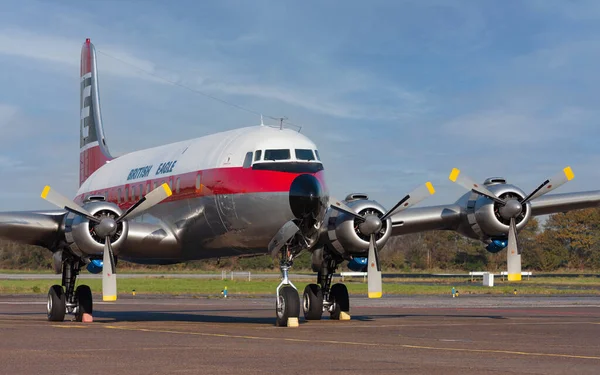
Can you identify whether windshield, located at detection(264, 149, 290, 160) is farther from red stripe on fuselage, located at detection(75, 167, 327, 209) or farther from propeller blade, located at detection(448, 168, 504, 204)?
propeller blade, located at detection(448, 168, 504, 204)

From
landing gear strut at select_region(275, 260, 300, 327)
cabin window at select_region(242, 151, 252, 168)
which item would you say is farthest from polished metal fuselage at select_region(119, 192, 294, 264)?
landing gear strut at select_region(275, 260, 300, 327)

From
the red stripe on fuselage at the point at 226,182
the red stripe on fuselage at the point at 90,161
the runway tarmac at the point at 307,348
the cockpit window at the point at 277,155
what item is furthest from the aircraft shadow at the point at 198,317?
the red stripe on fuselage at the point at 90,161

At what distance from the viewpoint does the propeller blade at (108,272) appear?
2136cm

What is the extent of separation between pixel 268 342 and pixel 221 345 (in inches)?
41.0

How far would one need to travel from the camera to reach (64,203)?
2162cm

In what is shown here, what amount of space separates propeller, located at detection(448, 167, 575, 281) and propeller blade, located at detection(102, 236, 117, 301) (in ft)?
29.3

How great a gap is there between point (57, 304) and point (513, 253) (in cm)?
1196

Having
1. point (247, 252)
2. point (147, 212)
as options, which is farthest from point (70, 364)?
point (147, 212)

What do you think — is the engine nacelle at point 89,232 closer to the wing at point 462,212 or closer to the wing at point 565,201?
the wing at point 462,212

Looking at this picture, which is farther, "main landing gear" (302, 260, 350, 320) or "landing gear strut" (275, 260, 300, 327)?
"main landing gear" (302, 260, 350, 320)

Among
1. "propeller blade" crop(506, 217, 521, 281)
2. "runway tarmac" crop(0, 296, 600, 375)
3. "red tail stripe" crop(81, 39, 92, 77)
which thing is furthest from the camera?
"red tail stripe" crop(81, 39, 92, 77)

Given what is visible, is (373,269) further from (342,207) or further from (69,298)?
(69,298)

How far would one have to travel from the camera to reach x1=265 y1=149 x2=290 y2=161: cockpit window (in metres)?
20.5

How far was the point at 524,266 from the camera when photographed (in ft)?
289
